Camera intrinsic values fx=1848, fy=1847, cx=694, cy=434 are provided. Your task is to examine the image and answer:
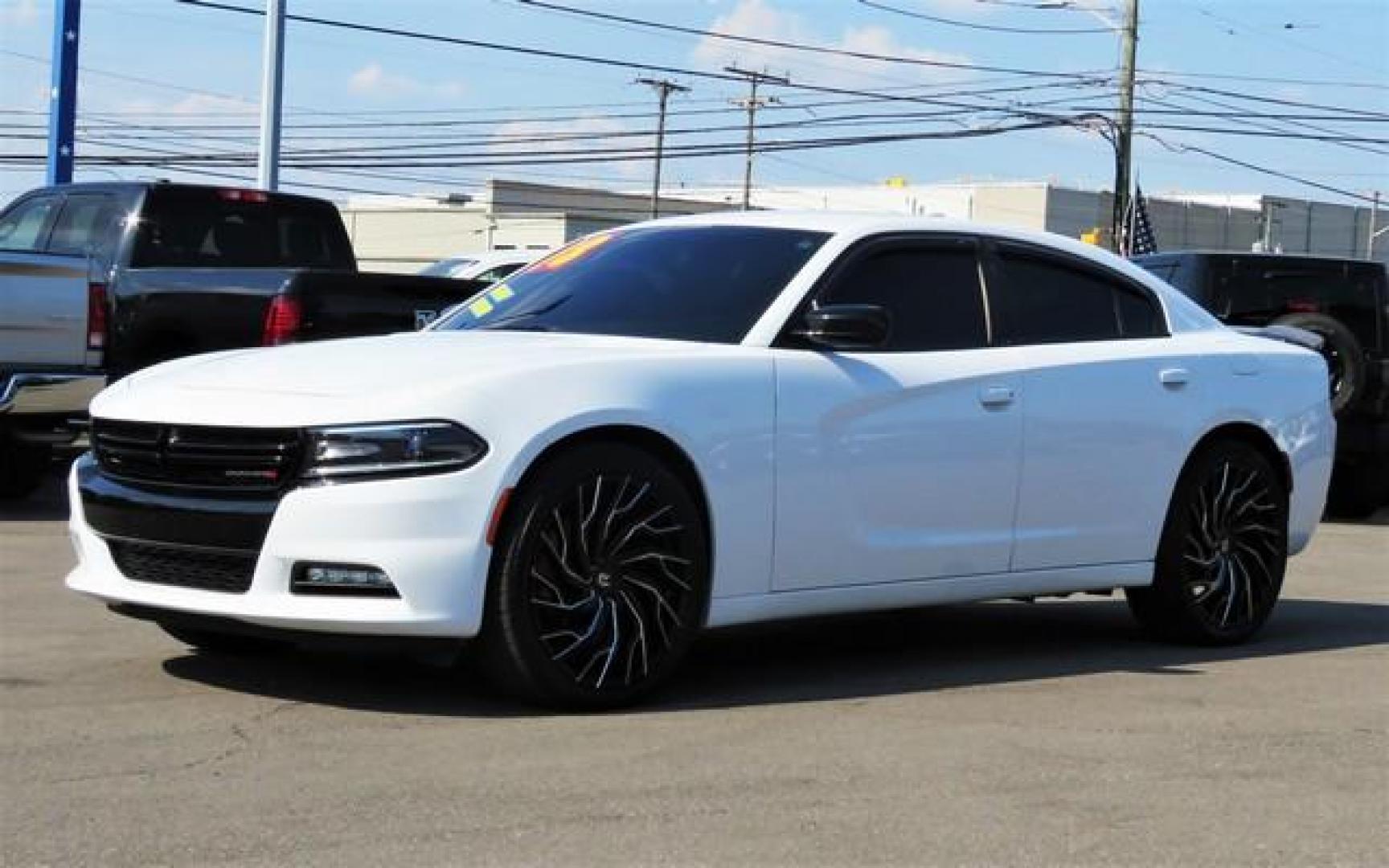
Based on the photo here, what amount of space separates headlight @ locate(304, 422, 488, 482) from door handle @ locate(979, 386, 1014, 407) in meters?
2.15

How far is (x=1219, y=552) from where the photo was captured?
295 inches

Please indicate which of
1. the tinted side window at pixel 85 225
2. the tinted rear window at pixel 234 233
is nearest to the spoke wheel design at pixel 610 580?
the tinted rear window at pixel 234 233

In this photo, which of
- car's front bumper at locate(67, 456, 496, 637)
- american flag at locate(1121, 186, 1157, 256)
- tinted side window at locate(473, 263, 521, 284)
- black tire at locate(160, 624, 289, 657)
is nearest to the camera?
car's front bumper at locate(67, 456, 496, 637)

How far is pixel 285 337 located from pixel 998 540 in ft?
17.5

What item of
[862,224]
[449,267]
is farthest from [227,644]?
[449,267]

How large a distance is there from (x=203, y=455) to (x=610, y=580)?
1262mm

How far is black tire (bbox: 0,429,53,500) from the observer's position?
37.7 ft

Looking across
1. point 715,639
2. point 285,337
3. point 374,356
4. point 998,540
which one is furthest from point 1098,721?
point 285,337

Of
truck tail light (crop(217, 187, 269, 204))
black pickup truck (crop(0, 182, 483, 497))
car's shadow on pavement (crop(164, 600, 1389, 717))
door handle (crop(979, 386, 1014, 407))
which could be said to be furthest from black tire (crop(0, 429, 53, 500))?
door handle (crop(979, 386, 1014, 407))

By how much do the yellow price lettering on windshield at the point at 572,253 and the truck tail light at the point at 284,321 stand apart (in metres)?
3.95

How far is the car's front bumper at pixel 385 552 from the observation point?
5223mm

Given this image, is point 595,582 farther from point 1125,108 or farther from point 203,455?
point 1125,108

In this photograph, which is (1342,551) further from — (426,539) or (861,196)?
(861,196)

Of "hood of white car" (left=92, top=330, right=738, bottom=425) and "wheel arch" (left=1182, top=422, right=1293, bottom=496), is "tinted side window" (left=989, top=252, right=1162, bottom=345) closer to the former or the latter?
"wheel arch" (left=1182, top=422, right=1293, bottom=496)
